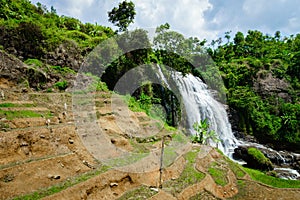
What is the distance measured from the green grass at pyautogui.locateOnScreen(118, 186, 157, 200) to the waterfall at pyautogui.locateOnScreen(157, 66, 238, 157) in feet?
45.1

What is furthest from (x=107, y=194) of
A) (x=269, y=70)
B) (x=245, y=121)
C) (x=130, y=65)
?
(x=269, y=70)

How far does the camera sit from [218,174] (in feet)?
40.7

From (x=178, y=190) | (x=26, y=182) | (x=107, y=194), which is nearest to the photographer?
(x=26, y=182)

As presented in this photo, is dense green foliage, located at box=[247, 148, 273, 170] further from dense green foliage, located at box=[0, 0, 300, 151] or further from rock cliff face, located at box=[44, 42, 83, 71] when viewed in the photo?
rock cliff face, located at box=[44, 42, 83, 71]

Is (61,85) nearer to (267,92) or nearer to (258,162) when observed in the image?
(258,162)

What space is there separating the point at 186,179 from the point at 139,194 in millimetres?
3019

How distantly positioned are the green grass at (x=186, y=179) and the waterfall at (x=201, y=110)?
9.81 meters

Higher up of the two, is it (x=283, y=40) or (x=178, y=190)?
(x=283, y=40)

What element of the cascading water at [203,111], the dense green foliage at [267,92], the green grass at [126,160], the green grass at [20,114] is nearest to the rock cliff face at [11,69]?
the green grass at [20,114]

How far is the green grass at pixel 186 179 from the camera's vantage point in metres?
9.32

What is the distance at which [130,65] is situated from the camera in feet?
69.4

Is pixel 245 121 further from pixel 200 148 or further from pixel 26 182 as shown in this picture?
pixel 26 182

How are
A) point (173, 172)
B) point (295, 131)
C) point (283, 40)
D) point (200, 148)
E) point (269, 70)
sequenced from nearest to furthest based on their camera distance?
point (173, 172) → point (200, 148) → point (295, 131) → point (269, 70) → point (283, 40)

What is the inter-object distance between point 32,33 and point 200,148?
49.4 feet
